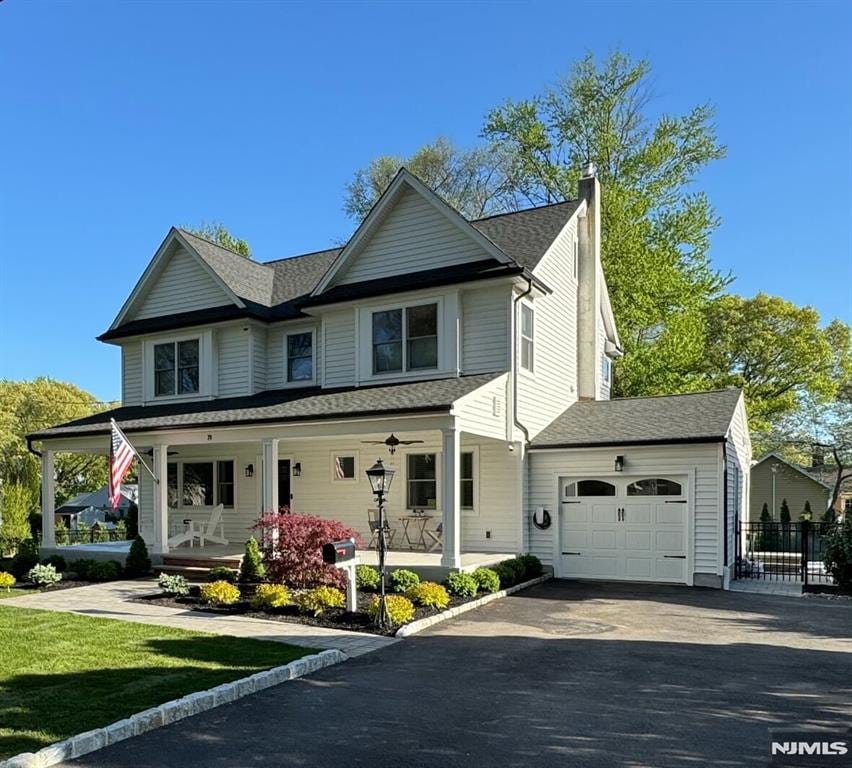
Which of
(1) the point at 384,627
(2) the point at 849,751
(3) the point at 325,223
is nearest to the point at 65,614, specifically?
(1) the point at 384,627

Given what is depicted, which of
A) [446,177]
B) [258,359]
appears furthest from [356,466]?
[446,177]

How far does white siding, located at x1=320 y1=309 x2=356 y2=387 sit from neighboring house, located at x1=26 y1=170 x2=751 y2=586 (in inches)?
1.9

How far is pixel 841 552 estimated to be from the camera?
12.8m

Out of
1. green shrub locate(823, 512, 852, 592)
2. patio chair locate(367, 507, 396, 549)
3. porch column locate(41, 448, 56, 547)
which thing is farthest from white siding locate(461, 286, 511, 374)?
porch column locate(41, 448, 56, 547)

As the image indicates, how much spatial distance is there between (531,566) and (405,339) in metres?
5.73

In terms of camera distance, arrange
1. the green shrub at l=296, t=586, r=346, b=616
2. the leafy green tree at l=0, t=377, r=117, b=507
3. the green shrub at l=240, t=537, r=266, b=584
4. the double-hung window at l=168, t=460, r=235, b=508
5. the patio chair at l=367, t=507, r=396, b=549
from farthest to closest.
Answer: the leafy green tree at l=0, t=377, r=117, b=507, the double-hung window at l=168, t=460, r=235, b=508, the patio chair at l=367, t=507, r=396, b=549, the green shrub at l=240, t=537, r=266, b=584, the green shrub at l=296, t=586, r=346, b=616

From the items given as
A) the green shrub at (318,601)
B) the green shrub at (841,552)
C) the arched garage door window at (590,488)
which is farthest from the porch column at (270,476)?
the green shrub at (841,552)

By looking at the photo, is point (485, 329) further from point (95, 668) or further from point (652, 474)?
point (95, 668)

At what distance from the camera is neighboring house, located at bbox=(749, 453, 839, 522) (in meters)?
39.7

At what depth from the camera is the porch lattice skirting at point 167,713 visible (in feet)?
17.4

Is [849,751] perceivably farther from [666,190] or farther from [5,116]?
[666,190]

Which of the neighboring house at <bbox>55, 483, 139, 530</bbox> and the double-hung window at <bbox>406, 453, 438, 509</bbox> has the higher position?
the double-hung window at <bbox>406, 453, 438, 509</bbox>

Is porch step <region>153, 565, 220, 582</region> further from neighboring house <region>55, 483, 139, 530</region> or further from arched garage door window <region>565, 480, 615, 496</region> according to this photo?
neighboring house <region>55, 483, 139, 530</region>

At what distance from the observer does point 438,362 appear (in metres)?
15.8
